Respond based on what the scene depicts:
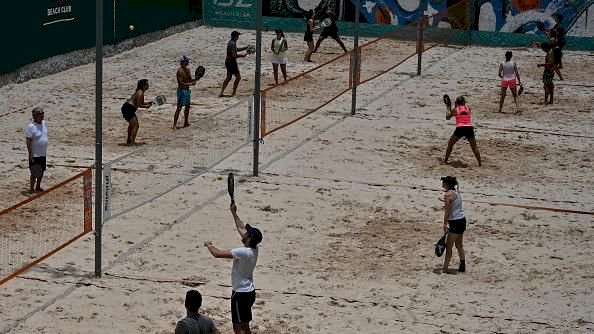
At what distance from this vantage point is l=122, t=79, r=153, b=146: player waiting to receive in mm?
21328

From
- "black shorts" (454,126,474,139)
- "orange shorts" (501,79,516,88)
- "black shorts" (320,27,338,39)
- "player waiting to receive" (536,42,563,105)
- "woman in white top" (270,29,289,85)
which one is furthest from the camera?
"black shorts" (320,27,338,39)

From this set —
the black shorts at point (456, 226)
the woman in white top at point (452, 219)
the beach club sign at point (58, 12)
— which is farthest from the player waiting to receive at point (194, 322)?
the beach club sign at point (58, 12)

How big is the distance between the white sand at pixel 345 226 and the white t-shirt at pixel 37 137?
2.55ft

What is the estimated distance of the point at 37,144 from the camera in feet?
59.1

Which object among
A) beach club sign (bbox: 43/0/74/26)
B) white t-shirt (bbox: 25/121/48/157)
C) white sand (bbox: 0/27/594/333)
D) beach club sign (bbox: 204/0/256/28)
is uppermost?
beach club sign (bbox: 43/0/74/26)

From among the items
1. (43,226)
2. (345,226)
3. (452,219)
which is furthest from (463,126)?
(43,226)

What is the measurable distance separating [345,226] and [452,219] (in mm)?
2572

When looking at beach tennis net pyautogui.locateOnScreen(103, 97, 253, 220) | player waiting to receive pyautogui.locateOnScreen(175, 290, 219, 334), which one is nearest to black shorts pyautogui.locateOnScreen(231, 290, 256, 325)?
player waiting to receive pyautogui.locateOnScreen(175, 290, 219, 334)

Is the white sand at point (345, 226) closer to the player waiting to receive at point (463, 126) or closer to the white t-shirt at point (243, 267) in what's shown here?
the player waiting to receive at point (463, 126)

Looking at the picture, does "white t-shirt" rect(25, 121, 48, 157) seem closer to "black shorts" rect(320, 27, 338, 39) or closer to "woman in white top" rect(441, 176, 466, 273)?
"woman in white top" rect(441, 176, 466, 273)

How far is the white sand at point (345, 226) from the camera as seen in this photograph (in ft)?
44.6

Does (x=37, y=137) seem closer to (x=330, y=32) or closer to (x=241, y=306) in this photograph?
(x=241, y=306)

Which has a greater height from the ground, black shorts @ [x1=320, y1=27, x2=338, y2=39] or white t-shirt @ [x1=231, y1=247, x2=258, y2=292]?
white t-shirt @ [x1=231, y1=247, x2=258, y2=292]

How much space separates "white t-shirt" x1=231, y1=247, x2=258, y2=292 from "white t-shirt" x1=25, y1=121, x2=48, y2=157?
703 centimetres
